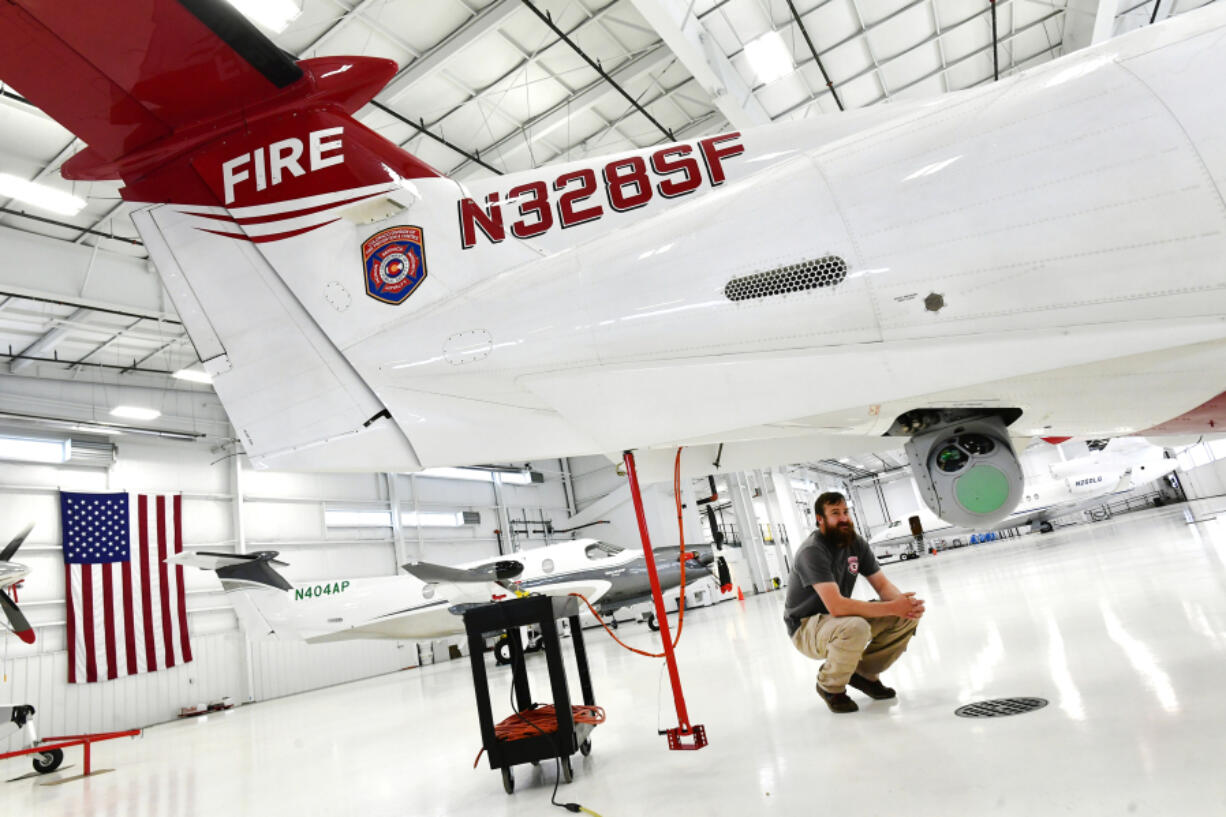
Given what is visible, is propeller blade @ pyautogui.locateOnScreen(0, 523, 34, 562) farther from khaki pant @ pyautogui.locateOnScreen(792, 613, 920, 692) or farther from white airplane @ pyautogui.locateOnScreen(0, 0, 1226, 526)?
khaki pant @ pyautogui.locateOnScreen(792, 613, 920, 692)

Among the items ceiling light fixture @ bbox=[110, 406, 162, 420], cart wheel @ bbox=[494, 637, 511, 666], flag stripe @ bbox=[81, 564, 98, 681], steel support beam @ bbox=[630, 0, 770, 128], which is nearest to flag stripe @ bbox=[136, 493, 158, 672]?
flag stripe @ bbox=[81, 564, 98, 681]

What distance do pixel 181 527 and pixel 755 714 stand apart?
18.4 meters

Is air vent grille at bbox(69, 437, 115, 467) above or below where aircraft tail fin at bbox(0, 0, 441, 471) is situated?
above

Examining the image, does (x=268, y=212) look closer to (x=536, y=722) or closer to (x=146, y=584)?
(x=536, y=722)

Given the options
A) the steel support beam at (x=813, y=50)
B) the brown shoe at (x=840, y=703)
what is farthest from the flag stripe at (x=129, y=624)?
the steel support beam at (x=813, y=50)

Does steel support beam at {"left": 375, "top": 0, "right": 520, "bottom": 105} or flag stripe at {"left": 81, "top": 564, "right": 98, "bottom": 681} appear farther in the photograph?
flag stripe at {"left": 81, "top": 564, "right": 98, "bottom": 681}

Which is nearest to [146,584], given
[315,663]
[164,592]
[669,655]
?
[164,592]

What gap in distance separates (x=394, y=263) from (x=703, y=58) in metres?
8.50

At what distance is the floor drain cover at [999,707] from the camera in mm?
3264

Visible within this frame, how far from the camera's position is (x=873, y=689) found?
160 inches

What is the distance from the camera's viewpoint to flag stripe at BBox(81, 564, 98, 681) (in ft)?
51.3

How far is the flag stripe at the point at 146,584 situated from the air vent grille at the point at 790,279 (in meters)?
19.0

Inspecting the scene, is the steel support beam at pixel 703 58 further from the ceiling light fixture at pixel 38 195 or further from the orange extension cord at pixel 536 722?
the ceiling light fixture at pixel 38 195

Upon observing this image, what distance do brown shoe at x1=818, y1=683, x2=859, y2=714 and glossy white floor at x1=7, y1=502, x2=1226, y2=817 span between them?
133 mm
